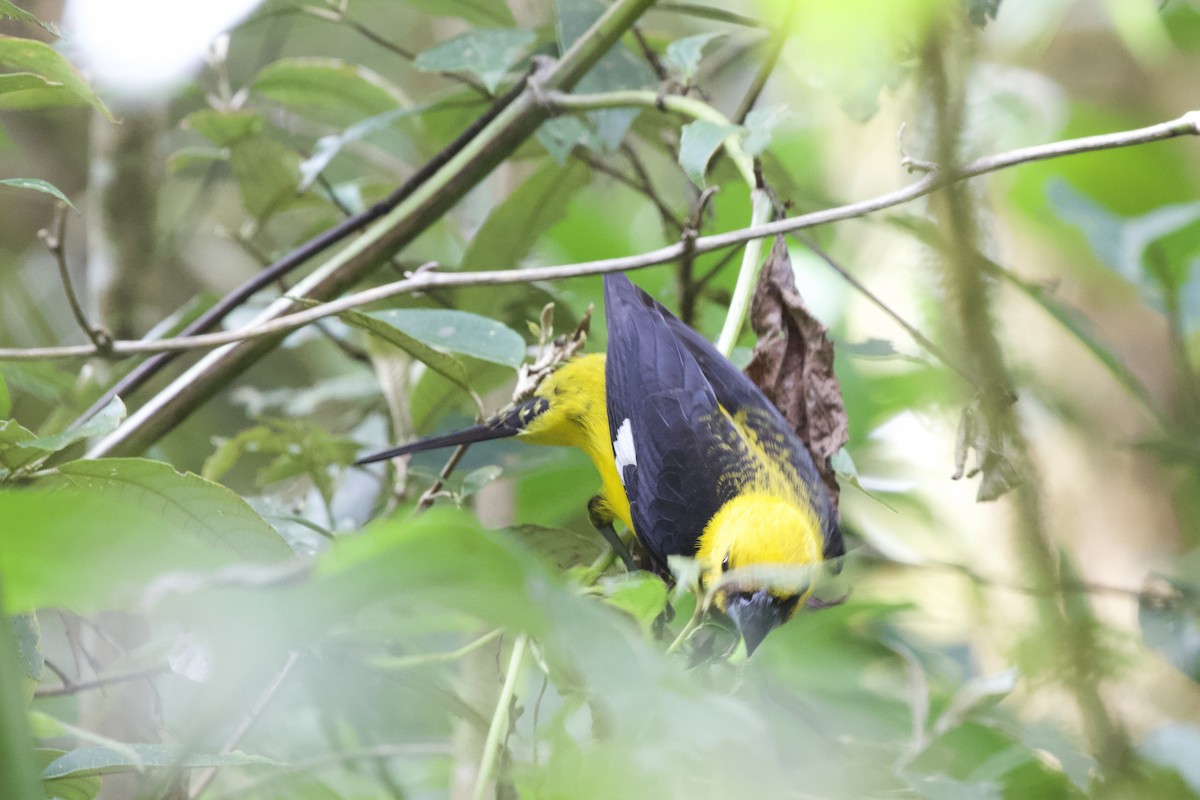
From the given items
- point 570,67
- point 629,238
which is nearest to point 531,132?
point 570,67

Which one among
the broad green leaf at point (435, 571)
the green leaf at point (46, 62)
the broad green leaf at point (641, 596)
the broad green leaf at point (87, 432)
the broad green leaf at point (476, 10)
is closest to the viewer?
the broad green leaf at point (435, 571)

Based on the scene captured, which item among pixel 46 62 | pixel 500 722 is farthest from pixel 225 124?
pixel 500 722

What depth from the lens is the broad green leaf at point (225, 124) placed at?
1.51 meters

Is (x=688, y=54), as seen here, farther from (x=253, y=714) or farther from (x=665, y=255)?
(x=253, y=714)

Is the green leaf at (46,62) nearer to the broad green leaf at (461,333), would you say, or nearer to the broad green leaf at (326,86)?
the broad green leaf at (461,333)

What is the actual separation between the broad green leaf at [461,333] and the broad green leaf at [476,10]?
2.41ft

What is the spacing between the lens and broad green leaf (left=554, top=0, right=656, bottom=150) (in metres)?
1.41

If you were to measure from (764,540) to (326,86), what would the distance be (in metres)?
1.07

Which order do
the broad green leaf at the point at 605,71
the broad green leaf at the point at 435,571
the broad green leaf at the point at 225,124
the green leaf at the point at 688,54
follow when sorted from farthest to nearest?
the broad green leaf at the point at 225,124
the broad green leaf at the point at 605,71
the green leaf at the point at 688,54
the broad green leaf at the point at 435,571

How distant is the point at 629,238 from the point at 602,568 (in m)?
1.12

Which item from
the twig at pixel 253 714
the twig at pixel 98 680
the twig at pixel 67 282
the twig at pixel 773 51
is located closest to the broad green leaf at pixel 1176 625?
the twig at pixel 773 51

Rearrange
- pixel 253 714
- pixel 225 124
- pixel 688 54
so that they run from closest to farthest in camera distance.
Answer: pixel 253 714 < pixel 688 54 < pixel 225 124

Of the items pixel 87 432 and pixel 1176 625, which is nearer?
pixel 87 432

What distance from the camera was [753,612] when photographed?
51.9 inches
